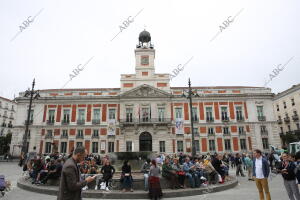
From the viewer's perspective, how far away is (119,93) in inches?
1270

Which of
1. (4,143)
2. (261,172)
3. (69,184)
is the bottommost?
(261,172)

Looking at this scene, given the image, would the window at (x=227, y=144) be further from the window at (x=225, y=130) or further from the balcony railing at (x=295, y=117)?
the balcony railing at (x=295, y=117)

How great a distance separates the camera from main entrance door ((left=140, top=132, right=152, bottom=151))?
1171 inches

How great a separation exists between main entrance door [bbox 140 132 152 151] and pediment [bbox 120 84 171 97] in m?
5.75

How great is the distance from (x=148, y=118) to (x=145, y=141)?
3311 millimetres

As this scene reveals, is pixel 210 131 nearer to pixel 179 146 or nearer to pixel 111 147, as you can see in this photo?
pixel 179 146

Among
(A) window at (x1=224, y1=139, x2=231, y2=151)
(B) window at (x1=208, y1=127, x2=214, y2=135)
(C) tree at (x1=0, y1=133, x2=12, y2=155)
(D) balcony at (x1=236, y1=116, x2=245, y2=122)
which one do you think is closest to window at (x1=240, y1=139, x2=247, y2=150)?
(A) window at (x1=224, y1=139, x2=231, y2=151)

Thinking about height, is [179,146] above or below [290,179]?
above

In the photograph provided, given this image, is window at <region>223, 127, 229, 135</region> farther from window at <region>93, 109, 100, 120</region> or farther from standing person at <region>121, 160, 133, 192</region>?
standing person at <region>121, 160, 133, 192</region>

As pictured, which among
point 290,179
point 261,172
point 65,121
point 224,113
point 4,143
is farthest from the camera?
point 4,143

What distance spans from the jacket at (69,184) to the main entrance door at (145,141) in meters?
27.0

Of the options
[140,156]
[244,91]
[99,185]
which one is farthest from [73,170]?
[244,91]

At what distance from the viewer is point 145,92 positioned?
31.3 meters

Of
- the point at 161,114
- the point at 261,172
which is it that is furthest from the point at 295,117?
the point at 261,172
